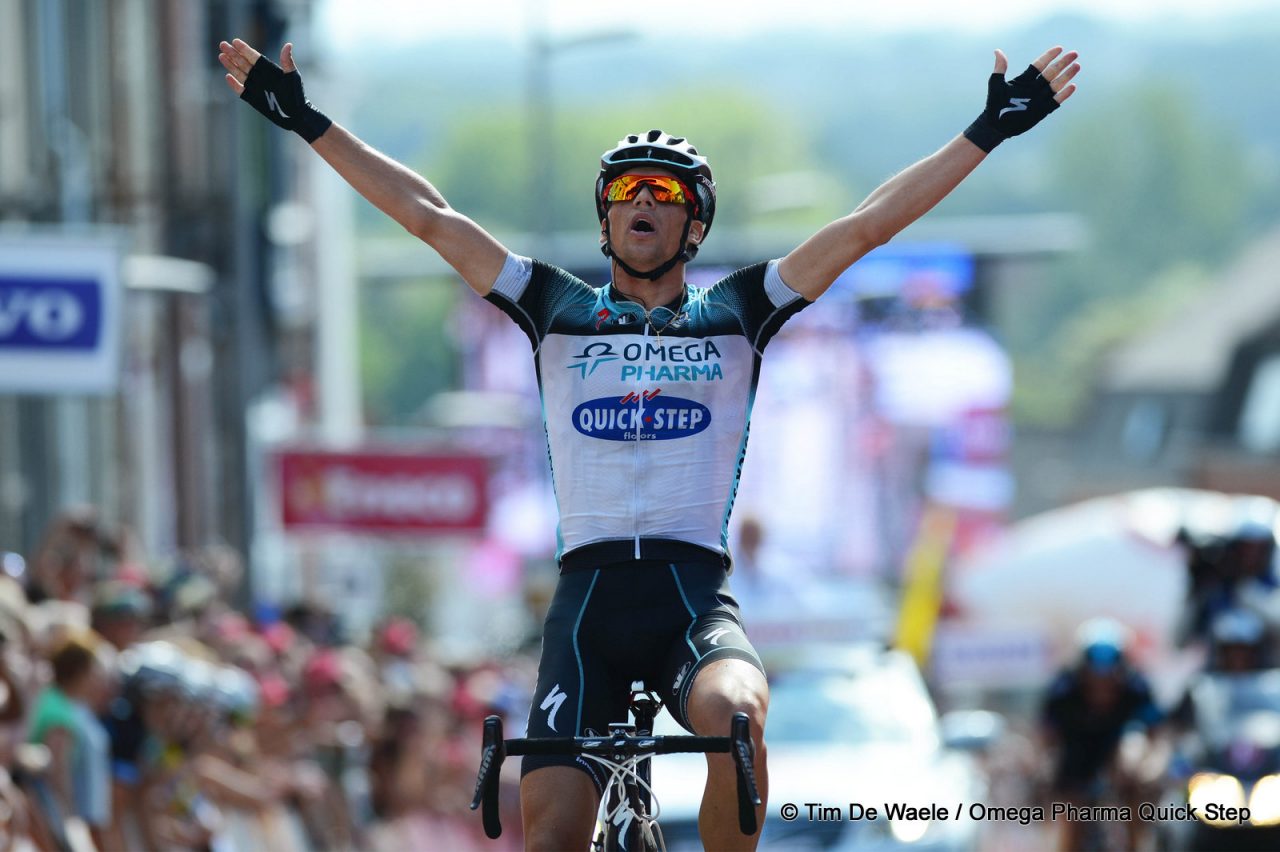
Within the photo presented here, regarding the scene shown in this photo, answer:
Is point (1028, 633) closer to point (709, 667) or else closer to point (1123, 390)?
point (709, 667)

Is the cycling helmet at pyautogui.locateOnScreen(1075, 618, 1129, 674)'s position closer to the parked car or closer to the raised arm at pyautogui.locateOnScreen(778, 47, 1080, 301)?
the parked car

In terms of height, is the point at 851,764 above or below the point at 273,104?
below

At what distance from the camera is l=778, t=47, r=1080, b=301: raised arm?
725 centimetres

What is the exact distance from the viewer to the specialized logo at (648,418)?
7.23m

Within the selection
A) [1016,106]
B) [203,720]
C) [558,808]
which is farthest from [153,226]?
[558,808]

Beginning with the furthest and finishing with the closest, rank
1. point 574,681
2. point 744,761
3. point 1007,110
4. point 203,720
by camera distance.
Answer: point 203,720 → point 1007,110 → point 574,681 → point 744,761

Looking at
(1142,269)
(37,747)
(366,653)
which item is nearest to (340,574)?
(366,653)

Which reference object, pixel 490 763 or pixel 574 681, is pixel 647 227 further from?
pixel 490 763

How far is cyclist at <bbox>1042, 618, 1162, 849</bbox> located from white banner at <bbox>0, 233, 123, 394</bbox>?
587 centimetres

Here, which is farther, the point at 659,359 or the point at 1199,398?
the point at 1199,398

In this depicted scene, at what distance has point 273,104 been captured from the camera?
7.58 m

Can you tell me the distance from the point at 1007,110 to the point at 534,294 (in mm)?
1507

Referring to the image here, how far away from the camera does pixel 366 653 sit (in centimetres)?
1938

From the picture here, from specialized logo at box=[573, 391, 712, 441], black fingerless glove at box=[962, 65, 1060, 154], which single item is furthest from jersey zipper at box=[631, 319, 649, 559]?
black fingerless glove at box=[962, 65, 1060, 154]
